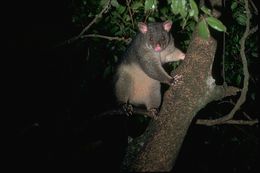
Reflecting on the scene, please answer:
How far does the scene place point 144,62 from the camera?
443 centimetres

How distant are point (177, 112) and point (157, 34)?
1892 millimetres

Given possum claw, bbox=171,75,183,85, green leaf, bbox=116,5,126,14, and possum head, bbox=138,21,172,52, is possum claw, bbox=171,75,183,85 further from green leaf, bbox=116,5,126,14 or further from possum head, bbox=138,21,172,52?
green leaf, bbox=116,5,126,14

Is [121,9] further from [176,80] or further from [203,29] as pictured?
[203,29]

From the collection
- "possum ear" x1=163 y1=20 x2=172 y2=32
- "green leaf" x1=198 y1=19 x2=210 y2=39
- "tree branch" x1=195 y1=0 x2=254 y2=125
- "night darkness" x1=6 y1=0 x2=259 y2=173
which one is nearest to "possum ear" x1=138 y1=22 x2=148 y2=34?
"possum ear" x1=163 y1=20 x2=172 y2=32

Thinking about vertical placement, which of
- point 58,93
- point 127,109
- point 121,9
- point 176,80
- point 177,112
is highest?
point 121,9

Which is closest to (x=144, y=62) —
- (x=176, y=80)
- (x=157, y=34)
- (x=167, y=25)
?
(x=157, y=34)

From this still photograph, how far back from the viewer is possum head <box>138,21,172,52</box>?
4.43 metres

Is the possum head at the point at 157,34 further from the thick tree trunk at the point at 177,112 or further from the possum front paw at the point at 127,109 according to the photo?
the thick tree trunk at the point at 177,112

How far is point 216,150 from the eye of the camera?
649 centimetres

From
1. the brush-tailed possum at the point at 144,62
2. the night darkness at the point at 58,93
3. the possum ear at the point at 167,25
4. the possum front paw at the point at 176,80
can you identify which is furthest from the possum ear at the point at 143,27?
the possum front paw at the point at 176,80

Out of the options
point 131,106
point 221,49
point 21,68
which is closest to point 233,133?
point 131,106

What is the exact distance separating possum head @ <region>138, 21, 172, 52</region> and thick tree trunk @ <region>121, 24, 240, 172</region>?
146 cm

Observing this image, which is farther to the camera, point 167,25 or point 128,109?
point 167,25

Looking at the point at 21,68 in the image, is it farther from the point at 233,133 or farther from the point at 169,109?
the point at 233,133
